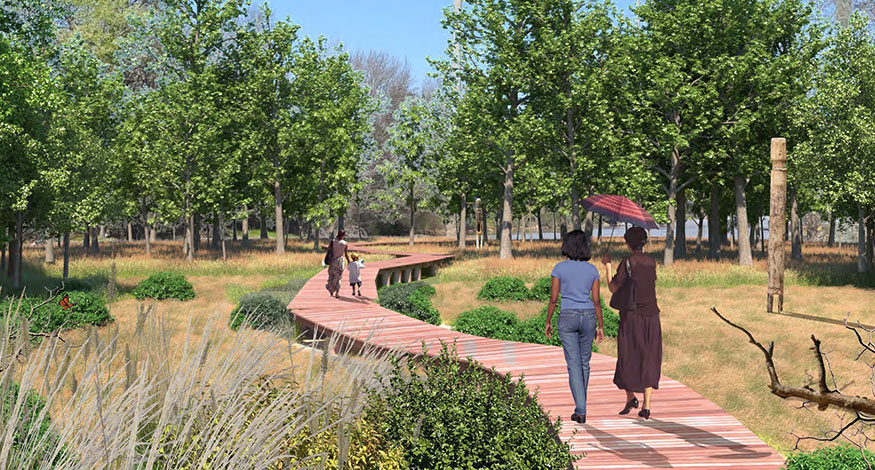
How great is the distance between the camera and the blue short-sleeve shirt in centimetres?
688

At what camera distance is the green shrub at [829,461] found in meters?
5.43

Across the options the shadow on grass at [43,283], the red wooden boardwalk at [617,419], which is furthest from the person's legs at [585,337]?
the shadow on grass at [43,283]

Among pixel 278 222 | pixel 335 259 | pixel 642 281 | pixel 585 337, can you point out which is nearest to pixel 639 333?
pixel 642 281

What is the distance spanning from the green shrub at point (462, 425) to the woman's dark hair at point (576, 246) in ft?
5.43

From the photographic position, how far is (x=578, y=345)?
6.89m

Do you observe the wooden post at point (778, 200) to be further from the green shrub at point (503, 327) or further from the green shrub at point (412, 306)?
the green shrub at point (412, 306)

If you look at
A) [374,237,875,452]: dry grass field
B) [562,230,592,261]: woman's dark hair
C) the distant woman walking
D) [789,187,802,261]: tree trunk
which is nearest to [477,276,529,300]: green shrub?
[374,237,875,452]: dry grass field

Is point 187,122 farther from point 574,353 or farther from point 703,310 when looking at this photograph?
point 574,353

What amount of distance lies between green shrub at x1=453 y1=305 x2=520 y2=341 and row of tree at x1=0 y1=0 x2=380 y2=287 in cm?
1321

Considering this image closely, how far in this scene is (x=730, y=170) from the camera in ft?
94.4

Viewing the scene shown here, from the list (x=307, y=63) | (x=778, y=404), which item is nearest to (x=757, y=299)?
(x=778, y=404)

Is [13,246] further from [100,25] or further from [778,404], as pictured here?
[100,25]

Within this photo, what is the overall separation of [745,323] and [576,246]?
10.6 m

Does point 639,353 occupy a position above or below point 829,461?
above
